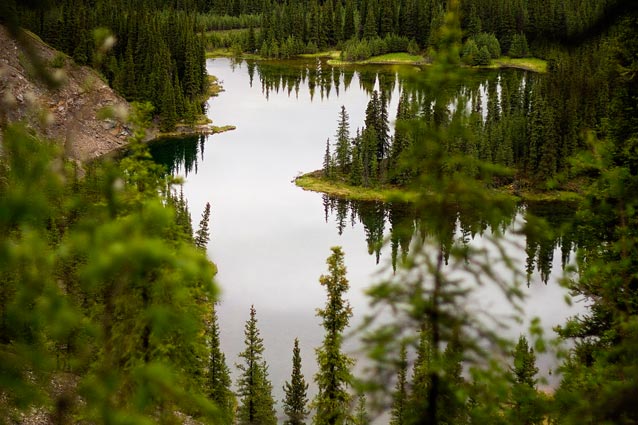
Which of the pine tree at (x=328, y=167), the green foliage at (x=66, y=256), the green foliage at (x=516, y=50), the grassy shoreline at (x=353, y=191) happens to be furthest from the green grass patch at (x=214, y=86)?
the green foliage at (x=66, y=256)

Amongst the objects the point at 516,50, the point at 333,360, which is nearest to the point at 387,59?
the point at 516,50

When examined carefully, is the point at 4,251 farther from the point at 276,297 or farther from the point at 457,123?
the point at 276,297

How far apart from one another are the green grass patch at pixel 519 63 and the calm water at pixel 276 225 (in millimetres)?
45051

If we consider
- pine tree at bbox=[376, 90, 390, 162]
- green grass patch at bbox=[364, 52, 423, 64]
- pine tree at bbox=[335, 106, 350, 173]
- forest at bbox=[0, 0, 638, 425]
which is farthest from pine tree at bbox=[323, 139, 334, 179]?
green grass patch at bbox=[364, 52, 423, 64]

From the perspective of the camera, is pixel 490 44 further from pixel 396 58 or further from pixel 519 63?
pixel 396 58

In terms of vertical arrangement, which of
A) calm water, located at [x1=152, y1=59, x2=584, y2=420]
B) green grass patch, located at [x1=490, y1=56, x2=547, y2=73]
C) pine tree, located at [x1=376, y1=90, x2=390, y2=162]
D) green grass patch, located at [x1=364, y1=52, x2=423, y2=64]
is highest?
green grass patch, located at [x1=364, y1=52, x2=423, y2=64]

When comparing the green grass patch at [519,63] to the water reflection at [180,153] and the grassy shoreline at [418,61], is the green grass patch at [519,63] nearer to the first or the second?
the grassy shoreline at [418,61]

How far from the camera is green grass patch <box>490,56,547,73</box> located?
165500mm

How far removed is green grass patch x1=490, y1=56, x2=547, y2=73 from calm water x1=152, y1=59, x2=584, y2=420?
45.1 metres

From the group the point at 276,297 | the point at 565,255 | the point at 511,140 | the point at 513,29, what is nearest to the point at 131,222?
the point at 276,297

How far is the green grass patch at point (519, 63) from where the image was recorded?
166 meters

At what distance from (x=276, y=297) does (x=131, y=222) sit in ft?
178

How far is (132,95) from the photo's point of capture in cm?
11575

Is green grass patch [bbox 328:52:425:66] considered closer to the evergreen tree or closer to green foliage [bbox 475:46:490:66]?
green foliage [bbox 475:46:490:66]
